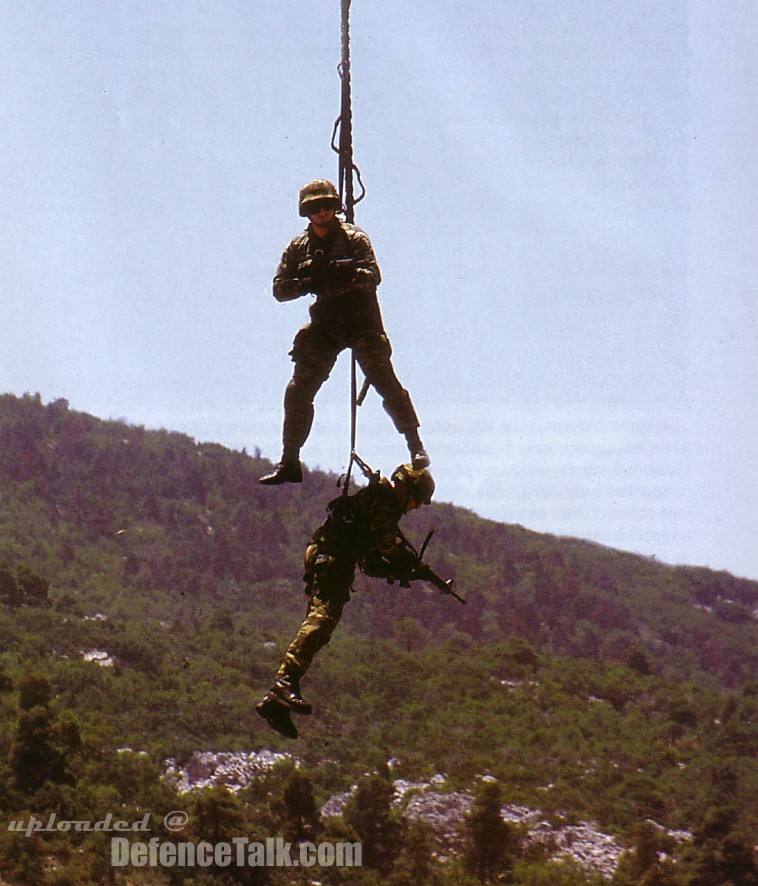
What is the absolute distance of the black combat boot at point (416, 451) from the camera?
604cm

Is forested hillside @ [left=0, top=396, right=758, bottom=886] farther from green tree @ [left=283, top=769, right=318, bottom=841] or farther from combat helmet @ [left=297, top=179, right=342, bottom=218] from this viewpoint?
combat helmet @ [left=297, top=179, right=342, bottom=218]

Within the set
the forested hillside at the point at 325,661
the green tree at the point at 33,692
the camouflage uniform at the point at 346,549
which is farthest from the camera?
the forested hillside at the point at 325,661

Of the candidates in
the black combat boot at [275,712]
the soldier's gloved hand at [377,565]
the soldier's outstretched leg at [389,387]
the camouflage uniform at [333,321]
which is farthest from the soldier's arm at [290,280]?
the black combat boot at [275,712]

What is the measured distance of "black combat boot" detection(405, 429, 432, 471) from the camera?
6035 mm

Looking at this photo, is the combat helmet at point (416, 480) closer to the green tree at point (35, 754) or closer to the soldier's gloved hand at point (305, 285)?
the soldier's gloved hand at point (305, 285)

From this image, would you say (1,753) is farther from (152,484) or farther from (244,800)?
(152,484)

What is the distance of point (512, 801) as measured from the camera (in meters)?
53.7

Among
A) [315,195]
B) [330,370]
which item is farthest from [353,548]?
[315,195]

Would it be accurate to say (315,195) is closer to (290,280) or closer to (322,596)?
(290,280)

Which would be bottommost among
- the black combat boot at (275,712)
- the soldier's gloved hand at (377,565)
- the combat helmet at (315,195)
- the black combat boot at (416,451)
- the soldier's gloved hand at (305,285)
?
the black combat boot at (275,712)

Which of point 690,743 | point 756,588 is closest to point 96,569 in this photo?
point 690,743

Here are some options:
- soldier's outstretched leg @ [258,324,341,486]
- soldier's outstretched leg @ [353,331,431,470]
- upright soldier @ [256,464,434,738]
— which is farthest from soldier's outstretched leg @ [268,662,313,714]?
soldier's outstretched leg @ [353,331,431,470]

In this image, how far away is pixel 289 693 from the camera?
4637mm

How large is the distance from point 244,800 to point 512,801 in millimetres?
15575
